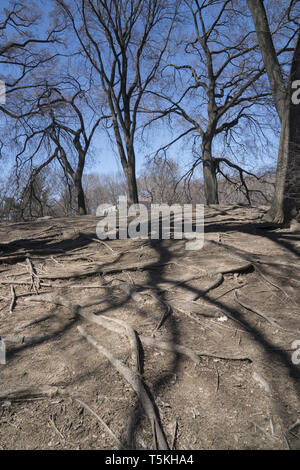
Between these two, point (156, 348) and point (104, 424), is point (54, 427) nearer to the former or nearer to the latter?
point (104, 424)

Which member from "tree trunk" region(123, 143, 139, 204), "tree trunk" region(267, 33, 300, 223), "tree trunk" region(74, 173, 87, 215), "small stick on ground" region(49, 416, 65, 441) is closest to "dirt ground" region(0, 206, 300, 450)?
"small stick on ground" region(49, 416, 65, 441)

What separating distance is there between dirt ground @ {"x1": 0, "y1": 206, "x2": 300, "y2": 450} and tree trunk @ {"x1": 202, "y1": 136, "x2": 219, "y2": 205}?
8.54 metres

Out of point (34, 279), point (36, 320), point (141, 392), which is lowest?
point (141, 392)

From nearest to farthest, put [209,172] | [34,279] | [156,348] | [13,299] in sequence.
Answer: [156,348] → [13,299] → [34,279] → [209,172]

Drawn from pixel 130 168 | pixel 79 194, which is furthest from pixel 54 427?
pixel 79 194

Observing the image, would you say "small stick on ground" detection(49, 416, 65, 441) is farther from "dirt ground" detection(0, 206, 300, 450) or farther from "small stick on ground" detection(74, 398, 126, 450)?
"small stick on ground" detection(74, 398, 126, 450)

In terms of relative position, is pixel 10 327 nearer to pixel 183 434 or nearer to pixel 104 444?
pixel 104 444

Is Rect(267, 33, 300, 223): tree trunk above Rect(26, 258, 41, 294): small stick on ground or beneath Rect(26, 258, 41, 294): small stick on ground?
above

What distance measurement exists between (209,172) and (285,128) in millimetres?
7459

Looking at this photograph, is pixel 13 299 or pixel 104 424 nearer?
pixel 104 424

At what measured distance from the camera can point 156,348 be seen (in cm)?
261

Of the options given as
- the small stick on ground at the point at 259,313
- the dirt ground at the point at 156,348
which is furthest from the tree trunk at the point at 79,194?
the small stick on ground at the point at 259,313

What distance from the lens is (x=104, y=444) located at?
5.83 ft

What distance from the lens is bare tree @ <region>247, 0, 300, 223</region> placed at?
5.56 m
